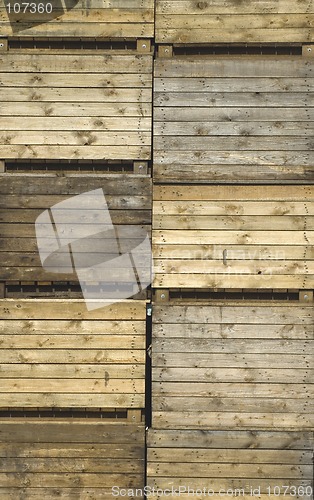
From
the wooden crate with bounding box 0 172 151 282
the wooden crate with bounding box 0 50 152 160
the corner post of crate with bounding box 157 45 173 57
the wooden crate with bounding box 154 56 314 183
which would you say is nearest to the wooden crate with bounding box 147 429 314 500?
the wooden crate with bounding box 0 172 151 282

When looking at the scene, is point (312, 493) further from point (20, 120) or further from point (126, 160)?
point (20, 120)

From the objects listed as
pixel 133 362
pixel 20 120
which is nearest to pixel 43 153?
pixel 20 120

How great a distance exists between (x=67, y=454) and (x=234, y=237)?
2.33 meters

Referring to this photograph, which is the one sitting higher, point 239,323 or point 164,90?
point 164,90

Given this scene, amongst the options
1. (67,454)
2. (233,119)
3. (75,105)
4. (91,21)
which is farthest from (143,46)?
(67,454)

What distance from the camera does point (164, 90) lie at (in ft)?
19.1

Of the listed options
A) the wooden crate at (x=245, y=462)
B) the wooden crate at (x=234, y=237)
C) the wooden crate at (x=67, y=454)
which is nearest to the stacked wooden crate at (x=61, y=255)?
the wooden crate at (x=67, y=454)

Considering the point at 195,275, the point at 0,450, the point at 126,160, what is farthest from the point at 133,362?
the point at 126,160

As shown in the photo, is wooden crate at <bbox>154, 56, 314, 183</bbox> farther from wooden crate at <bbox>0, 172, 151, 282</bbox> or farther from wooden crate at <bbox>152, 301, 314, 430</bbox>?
wooden crate at <bbox>152, 301, 314, 430</bbox>

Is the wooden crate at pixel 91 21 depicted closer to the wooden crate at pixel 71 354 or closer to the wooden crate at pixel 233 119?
the wooden crate at pixel 233 119

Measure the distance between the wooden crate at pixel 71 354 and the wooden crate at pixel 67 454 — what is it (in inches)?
8.1

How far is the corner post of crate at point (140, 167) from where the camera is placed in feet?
19.1

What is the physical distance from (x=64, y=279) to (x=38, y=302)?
295 millimetres

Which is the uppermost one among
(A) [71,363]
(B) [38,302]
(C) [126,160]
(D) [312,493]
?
(C) [126,160]
